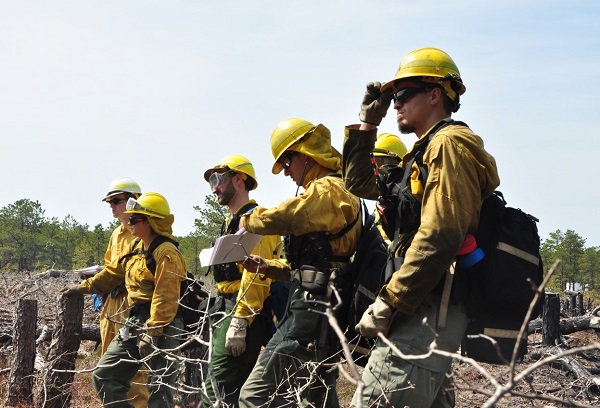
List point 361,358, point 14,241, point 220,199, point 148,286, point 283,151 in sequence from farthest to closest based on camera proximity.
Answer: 1. point 14,241
2. point 148,286
3. point 220,199
4. point 283,151
5. point 361,358

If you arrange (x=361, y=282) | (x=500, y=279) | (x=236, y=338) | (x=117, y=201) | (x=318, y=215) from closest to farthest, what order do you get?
(x=500, y=279)
(x=361, y=282)
(x=318, y=215)
(x=236, y=338)
(x=117, y=201)

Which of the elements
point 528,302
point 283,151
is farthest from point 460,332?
point 283,151

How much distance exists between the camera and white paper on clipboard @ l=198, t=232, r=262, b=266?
5.18 meters

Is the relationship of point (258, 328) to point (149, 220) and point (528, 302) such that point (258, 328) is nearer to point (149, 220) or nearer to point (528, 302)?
point (149, 220)

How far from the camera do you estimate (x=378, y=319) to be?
3.55m

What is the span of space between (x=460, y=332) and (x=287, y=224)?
4.75 ft

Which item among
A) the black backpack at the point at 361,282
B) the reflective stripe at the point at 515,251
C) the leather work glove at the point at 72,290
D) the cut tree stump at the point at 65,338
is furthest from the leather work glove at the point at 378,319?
the cut tree stump at the point at 65,338

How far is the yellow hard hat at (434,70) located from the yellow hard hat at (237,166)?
2843 millimetres

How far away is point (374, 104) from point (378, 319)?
129 cm

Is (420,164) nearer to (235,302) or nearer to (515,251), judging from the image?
(515,251)

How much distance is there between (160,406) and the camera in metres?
6.88

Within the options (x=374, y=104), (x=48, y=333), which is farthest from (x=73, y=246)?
(x=374, y=104)

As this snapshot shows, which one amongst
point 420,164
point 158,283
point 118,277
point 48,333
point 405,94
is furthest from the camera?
point 48,333

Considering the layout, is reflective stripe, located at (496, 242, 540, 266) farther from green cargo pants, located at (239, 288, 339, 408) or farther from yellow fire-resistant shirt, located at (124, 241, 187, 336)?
yellow fire-resistant shirt, located at (124, 241, 187, 336)
